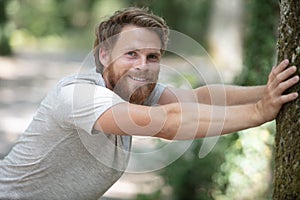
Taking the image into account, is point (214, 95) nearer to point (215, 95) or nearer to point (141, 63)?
point (215, 95)

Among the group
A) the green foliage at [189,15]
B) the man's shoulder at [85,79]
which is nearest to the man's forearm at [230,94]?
the man's shoulder at [85,79]

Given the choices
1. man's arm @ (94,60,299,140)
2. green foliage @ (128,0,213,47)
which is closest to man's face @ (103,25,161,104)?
man's arm @ (94,60,299,140)

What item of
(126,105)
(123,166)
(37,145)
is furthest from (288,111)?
(37,145)

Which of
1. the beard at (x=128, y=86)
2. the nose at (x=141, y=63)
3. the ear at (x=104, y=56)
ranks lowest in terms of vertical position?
the beard at (x=128, y=86)

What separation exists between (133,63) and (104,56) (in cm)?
23

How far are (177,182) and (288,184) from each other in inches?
162

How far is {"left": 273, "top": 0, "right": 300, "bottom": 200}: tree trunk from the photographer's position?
3.07 meters

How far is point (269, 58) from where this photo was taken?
7086mm

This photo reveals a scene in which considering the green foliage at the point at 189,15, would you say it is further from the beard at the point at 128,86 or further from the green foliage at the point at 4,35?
the beard at the point at 128,86

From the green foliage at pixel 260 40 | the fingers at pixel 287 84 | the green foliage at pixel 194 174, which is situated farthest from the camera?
the green foliage at pixel 194 174

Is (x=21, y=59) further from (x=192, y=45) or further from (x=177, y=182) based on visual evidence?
(x=192, y=45)

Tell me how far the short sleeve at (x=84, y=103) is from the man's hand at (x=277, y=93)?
1.88 ft

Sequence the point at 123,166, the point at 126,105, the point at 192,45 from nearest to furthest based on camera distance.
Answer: the point at 126,105
the point at 123,166
the point at 192,45

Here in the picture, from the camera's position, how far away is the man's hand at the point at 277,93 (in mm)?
3016
